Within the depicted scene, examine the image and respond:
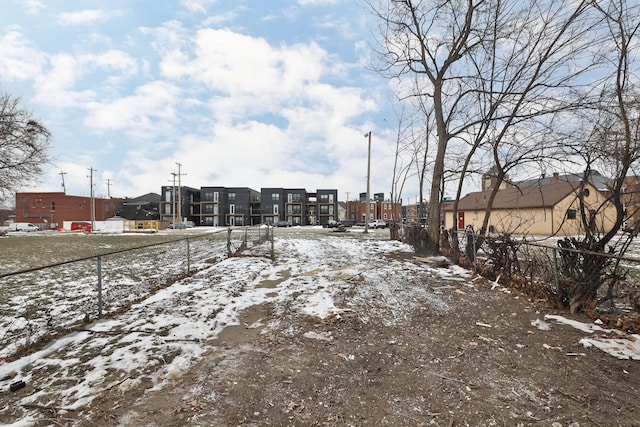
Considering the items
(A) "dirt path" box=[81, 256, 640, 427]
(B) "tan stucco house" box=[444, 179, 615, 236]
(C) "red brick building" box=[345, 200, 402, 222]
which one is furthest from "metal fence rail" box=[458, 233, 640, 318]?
(C) "red brick building" box=[345, 200, 402, 222]

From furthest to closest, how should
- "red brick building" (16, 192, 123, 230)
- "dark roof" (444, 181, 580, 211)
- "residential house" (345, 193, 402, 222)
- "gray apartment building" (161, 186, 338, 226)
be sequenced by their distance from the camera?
"residential house" (345, 193, 402, 222)
"gray apartment building" (161, 186, 338, 226)
"red brick building" (16, 192, 123, 230)
"dark roof" (444, 181, 580, 211)

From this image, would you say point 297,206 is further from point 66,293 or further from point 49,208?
point 66,293

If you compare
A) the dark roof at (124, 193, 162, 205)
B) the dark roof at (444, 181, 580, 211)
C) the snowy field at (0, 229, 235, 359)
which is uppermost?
the dark roof at (124, 193, 162, 205)

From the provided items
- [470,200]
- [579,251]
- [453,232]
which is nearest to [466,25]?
[453,232]

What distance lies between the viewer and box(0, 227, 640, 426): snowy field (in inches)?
115

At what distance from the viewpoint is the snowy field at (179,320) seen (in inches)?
115

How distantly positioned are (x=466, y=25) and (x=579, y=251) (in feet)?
28.2

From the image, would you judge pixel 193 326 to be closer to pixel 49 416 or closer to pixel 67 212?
pixel 49 416

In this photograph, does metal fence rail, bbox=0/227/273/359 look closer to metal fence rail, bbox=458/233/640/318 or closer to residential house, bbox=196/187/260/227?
metal fence rail, bbox=458/233/640/318

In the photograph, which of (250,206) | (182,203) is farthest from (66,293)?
(250,206)

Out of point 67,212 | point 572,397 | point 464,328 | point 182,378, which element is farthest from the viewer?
point 67,212

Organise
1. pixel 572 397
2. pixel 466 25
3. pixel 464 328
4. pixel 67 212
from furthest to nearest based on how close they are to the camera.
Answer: pixel 67 212
pixel 466 25
pixel 464 328
pixel 572 397

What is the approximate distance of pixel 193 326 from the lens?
436 centimetres

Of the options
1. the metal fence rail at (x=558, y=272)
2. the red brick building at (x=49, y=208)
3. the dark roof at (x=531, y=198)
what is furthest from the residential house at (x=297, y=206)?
the metal fence rail at (x=558, y=272)
